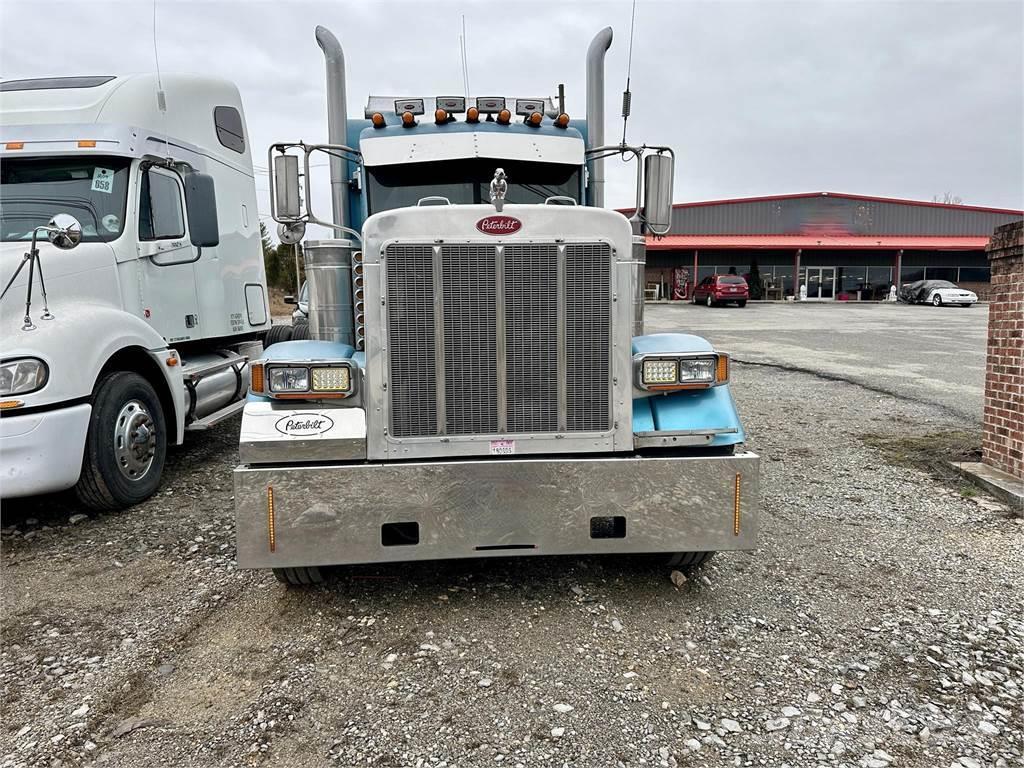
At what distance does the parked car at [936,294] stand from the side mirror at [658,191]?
36268mm

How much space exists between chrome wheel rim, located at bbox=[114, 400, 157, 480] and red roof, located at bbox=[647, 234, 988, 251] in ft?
114

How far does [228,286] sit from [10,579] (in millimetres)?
3753

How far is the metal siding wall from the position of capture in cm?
4062

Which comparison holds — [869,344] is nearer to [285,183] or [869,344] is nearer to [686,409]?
[686,409]

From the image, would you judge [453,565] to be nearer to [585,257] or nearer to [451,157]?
[585,257]

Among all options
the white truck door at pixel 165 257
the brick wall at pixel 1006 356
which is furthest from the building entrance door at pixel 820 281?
the white truck door at pixel 165 257

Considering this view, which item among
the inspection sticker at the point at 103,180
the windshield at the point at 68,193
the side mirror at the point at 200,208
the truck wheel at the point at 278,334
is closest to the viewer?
the windshield at the point at 68,193

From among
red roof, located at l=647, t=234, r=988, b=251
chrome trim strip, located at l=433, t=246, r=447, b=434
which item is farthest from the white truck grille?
red roof, located at l=647, t=234, r=988, b=251

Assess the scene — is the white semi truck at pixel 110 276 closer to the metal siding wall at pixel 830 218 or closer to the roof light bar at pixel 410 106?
the roof light bar at pixel 410 106

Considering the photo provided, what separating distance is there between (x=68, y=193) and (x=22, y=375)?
1.89 m

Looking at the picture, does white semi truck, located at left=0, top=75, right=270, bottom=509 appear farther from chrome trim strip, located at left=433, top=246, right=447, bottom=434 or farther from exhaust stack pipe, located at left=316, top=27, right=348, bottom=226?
chrome trim strip, located at left=433, top=246, right=447, bottom=434

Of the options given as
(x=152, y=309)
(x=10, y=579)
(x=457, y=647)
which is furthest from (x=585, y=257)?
(x=152, y=309)

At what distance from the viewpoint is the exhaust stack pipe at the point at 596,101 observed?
5.12m

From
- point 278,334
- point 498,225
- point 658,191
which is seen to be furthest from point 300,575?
point 278,334
